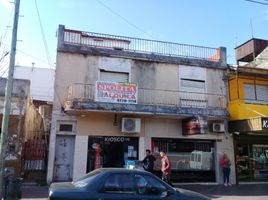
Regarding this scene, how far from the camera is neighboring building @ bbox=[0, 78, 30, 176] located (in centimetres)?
1461

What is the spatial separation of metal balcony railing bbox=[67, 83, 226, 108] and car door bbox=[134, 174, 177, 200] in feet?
29.2

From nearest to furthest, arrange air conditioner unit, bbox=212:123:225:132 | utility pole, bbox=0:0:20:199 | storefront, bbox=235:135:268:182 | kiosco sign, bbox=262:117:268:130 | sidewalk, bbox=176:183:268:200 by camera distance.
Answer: utility pole, bbox=0:0:20:199, sidewalk, bbox=176:183:268:200, kiosco sign, bbox=262:117:268:130, air conditioner unit, bbox=212:123:225:132, storefront, bbox=235:135:268:182

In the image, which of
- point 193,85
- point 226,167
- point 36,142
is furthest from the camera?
point 193,85

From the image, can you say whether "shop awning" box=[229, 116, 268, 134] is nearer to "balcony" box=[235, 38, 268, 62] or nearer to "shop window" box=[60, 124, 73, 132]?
"shop window" box=[60, 124, 73, 132]

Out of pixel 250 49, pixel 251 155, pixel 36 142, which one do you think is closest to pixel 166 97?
pixel 251 155

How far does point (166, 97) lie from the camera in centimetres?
1780

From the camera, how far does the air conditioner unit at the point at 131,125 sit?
16359 mm

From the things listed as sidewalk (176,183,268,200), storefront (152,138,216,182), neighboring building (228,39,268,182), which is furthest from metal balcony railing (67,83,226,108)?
sidewalk (176,183,268,200)

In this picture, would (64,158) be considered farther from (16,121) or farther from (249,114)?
(249,114)

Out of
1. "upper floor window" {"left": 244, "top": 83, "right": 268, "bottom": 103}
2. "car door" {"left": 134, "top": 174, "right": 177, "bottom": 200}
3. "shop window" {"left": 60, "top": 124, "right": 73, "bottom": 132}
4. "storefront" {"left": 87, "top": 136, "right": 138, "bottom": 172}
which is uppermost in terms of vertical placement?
"upper floor window" {"left": 244, "top": 83, "right": 268, "bottom": 103}

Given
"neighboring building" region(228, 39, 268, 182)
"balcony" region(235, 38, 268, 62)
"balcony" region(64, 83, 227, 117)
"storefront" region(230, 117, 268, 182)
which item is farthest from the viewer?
"balcony" region(235, 38, 268, 62)

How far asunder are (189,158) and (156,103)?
140 inches

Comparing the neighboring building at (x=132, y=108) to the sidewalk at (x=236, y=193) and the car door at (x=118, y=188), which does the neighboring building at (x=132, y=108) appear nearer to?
the sidewalk at (x=236, y=193)

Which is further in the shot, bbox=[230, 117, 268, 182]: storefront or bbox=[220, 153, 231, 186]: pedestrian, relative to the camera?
bbox=[230, 117, 268, 182]: storefront
